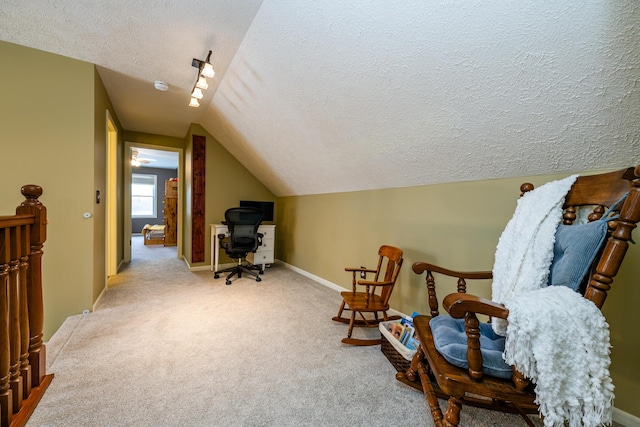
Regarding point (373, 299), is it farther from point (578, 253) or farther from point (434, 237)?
point (578, 253)

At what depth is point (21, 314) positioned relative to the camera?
1303 millimetres

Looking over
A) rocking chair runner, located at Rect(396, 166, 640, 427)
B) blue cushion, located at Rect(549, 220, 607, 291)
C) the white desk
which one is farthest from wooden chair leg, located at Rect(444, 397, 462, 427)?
the white desk


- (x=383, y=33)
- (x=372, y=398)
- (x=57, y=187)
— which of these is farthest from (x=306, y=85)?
(x=57, y=187)

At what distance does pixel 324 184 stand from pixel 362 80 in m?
1.73

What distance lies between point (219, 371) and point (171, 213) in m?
6.11

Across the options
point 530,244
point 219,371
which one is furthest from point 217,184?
point 530,244

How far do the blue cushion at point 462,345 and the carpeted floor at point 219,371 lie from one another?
483mm

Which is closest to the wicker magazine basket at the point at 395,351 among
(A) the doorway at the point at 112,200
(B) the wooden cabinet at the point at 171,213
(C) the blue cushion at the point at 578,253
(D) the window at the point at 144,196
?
(C) the blue cushion at the point at 578,253

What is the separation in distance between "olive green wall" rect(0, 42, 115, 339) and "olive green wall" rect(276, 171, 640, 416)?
2.61m

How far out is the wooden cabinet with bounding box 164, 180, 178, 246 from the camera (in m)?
6.48

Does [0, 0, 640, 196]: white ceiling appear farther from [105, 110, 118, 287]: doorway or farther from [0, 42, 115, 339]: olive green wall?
[105, 110, 118, 287]: doorway

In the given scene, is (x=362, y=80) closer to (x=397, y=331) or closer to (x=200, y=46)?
(x=200, y=46)

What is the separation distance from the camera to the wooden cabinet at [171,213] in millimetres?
6480

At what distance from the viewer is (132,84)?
2834mm
